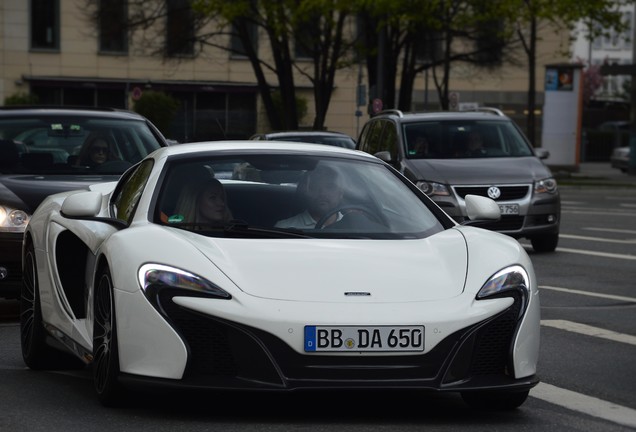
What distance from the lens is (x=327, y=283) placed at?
6.62 m

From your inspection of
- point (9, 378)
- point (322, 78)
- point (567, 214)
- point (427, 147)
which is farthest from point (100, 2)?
point (9, 378)

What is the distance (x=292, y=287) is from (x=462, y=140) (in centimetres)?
1355

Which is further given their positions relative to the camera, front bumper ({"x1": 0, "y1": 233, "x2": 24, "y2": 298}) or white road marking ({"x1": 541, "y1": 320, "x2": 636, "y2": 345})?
front bumper ({"x1": 0, "y1": 233, "x2": 24, "y2": 298})

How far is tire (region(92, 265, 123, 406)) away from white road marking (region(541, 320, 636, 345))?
4.31 m

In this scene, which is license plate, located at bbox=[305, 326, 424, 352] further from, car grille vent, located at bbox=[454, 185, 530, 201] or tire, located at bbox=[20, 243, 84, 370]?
car grille vent, located at bbox=[454, 185, 530, 201]

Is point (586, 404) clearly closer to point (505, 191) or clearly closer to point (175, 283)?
point (175, 283)

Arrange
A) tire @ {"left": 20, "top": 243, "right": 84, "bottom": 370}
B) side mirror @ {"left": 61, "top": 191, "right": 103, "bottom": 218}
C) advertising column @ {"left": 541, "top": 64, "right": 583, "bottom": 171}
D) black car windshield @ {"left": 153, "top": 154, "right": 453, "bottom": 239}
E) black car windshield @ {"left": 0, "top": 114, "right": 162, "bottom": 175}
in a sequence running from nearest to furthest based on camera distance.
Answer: black car windshield @ {"left": 153, "top": 154, "right": 453, "bottom": 239} < side mirror @ {"left": 61, "top": 191, "right": 103, "bottom": 218} < tire @ {"left": 20, "top": 243, "right": 84, "bottom": 370} < black car windshield @ {"left": 0, "top": 114, "right": 162, "bottom": 175} < advertising column @ {"left": 541, "top": 64, "right": 583, "bottom": 171}

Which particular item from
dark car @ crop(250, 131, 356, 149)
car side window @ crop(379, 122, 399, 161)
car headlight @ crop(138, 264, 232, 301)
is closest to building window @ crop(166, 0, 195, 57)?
dark car @ crop(250, 131, 356, 149)

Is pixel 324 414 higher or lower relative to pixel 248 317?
lower

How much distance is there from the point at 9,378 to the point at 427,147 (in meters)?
12.2

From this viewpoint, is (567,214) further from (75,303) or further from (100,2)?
(100,2)

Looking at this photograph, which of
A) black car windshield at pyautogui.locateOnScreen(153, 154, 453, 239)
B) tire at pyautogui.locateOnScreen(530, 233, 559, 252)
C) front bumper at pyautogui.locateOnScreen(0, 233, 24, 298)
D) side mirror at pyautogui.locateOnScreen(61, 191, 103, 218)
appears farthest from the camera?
tire at pyautogui.locateOnScreen(530, 233, 559, 252)

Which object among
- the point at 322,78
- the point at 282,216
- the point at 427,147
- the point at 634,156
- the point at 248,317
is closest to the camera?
the point at 248,317

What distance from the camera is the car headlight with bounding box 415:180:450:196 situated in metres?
18.3
